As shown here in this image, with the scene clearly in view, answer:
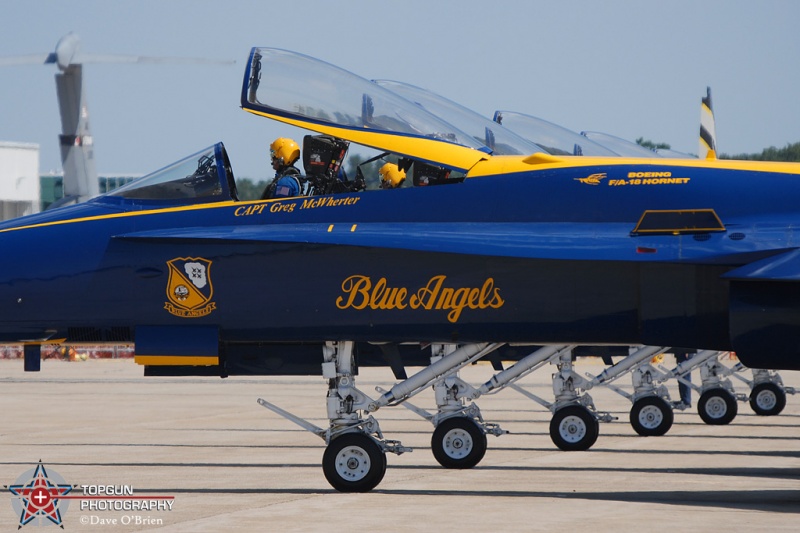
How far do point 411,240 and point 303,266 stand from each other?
1.05m

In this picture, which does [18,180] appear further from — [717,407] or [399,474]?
[399,474]

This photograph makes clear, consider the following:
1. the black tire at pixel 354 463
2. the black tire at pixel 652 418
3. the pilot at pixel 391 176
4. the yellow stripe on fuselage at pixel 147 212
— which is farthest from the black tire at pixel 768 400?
the yellow stripe on fuselage at pixel 147 212

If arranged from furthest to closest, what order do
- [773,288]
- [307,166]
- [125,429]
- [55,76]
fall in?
[55,76], [125,429], [307,166], [773,288]

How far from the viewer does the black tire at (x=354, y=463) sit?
39.2ft

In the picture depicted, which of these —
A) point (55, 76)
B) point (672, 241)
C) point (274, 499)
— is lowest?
point (274, 499)

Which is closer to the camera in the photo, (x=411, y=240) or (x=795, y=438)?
(x=411, y=240)

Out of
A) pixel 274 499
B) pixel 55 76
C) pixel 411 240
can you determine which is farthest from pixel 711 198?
pixel 55 76

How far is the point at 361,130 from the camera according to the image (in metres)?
11.9

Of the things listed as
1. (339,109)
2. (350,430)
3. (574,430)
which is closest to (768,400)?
(574,430)

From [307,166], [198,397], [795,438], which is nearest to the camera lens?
[307,166]

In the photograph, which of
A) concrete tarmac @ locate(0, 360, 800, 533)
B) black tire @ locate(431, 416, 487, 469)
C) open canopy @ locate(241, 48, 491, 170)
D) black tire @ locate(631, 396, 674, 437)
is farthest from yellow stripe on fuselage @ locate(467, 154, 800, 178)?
black tire @ locate(631, 396, 674, 437)

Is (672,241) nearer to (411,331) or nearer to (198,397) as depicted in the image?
(411,331)

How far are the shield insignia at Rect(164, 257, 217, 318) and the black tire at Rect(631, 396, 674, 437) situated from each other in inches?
380

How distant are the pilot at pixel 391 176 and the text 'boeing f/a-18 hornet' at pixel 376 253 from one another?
13 centimetres
